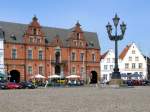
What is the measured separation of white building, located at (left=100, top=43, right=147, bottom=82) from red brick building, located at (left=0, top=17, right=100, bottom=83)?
1548cm

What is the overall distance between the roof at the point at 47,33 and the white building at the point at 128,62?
14.8m

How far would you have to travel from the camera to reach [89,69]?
289 ft

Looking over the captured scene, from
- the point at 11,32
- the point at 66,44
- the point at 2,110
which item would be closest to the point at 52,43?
the point at 66,44

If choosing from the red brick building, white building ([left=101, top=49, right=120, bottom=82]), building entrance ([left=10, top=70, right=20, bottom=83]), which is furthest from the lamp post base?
white building ([left=101, top=49, right=120, bottom=82])

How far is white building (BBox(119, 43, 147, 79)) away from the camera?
107m

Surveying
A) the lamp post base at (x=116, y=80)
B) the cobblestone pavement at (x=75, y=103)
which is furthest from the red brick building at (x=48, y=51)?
the cobblestone pavement at (x=75, y=103)

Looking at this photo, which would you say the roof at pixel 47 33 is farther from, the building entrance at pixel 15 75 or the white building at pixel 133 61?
the white building at pixel 133 61

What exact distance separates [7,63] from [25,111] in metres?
61.1

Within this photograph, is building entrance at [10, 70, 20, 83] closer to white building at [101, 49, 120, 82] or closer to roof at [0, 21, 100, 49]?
roof at [0, 21, 100, 49]

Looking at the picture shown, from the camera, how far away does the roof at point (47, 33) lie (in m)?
78.3

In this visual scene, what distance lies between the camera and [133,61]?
351 ft

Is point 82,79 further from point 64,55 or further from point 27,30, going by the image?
point 27,30

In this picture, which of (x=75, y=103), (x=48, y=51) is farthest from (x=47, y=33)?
(x=75, y=103)

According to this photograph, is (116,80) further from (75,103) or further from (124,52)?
(124,52)
